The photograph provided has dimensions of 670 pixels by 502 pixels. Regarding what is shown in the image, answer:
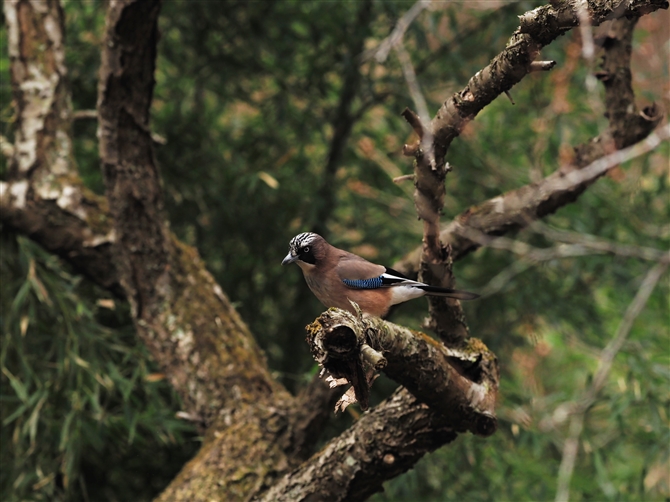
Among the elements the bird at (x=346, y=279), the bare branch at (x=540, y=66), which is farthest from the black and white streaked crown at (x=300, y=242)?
the bare branch at (x=540, y=66)

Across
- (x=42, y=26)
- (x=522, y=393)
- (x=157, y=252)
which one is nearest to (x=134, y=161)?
(x=157, y=252)

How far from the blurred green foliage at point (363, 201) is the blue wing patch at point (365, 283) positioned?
52.6 inches

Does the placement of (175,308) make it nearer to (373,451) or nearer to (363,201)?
(373,451)

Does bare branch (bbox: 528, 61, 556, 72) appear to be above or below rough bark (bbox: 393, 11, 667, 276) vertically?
above

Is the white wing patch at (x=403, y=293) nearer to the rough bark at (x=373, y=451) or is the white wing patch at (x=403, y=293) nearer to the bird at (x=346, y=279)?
the bird at (x=346, y=279)

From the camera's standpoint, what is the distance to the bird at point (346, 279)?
3258 mm

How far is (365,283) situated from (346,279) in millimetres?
87

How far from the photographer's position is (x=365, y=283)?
3293 mm

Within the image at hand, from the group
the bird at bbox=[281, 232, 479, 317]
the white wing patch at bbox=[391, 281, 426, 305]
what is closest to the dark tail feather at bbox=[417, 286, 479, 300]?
the white wing patch at bbox=[391, 281, 426, 305]

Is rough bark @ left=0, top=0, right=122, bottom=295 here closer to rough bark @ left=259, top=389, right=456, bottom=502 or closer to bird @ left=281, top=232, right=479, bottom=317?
bird @ left=281, top=232, right=479, bottom=317

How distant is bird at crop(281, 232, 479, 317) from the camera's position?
3258mm

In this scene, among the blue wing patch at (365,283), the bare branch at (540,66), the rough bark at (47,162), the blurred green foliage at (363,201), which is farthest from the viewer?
the blurred green foliage at (363,201)

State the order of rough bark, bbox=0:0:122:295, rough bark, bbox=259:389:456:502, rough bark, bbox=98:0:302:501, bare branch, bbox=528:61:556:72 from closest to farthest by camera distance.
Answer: bare branch, bbox=528:61:556:72, rough bark, bbox=259:389:456:502, rough bark, bbox=98:0:302:501, rough bark, bbox=0:0:122:295

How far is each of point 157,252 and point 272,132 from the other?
1.68 meters
